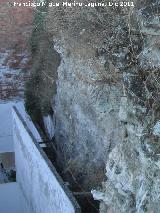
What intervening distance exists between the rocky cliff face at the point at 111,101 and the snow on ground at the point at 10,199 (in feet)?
3.94

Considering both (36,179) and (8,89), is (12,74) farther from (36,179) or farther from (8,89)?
(36,179)

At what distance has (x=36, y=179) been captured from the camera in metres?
6.05

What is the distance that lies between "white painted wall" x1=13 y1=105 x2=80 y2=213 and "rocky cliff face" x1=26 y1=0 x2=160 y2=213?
16.9 inches

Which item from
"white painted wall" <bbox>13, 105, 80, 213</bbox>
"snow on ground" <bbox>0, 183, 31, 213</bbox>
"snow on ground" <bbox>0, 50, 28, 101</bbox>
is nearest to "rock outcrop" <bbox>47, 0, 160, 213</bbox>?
"white painted wall" <bbox>13, 105, 80, 213</bbox>

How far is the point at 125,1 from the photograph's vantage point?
15.6 ft

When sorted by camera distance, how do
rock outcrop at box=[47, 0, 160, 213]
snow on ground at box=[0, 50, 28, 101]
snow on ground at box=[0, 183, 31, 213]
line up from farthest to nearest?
snow on ground at box=[0, 50, 28, 101] → snow on ground at box=[0, 183, 31, 213] → rock outcrop at box=[47, 0, 160, 213]

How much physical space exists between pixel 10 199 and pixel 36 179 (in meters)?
1.74

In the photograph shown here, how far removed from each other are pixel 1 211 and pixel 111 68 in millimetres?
3910

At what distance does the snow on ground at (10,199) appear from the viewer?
7.52 meters

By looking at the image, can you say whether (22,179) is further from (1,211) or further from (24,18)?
(24,18)

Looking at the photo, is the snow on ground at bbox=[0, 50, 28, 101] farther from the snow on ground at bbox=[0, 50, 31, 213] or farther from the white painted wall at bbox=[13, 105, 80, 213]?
the white painted wall at bbox=[13, 105, 80, 213]

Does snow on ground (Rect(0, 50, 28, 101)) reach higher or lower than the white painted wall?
higher

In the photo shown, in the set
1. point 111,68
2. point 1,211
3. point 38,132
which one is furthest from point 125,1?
point 1,211

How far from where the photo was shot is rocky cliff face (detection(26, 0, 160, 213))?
3809mm
